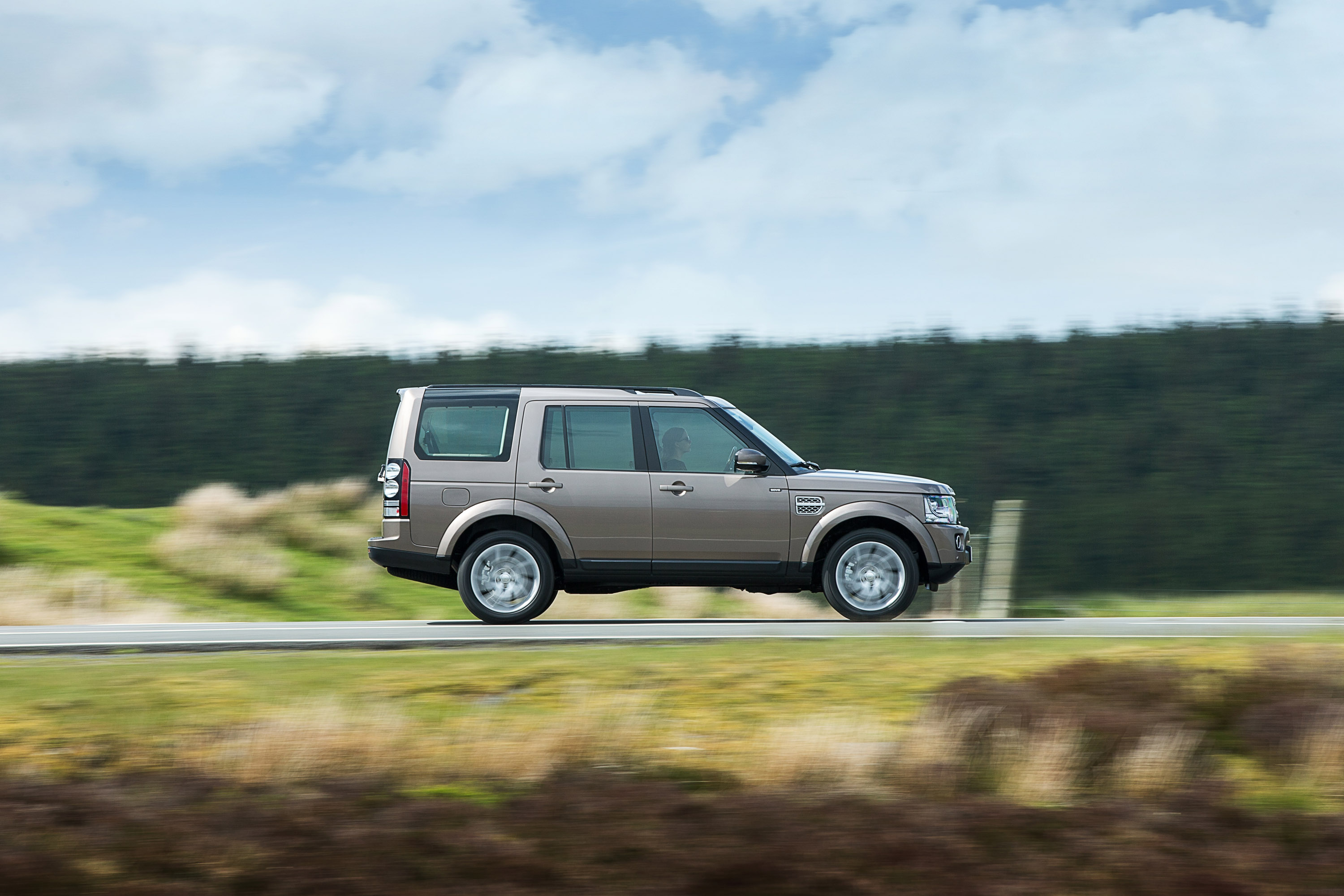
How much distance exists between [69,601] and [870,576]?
8.46 m

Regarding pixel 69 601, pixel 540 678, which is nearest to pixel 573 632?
pixel 540 678

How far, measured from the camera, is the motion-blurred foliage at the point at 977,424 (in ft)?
57.5

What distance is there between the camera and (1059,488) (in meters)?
18.1

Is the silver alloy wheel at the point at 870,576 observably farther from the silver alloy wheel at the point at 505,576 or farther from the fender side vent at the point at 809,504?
the silver alloy wheel at the point at 505,576

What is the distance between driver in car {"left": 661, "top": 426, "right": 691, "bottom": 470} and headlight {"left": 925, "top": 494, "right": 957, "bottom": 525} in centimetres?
203

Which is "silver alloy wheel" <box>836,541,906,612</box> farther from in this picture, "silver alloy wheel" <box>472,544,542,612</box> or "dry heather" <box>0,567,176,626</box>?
"dry heather" <box>0,567,176,626</box>

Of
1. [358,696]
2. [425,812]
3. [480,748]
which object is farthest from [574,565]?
[425,812]

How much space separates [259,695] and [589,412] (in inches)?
182

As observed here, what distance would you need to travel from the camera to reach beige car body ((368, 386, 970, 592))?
11.4 metres

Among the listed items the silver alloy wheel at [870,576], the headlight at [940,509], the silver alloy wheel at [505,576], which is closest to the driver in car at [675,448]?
the silver alloy wheel at [505,576]

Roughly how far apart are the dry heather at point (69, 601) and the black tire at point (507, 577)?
4826 mm

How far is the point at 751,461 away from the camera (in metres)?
11.3

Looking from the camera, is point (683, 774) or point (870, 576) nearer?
point (683, 774)

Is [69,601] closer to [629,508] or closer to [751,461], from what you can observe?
[629,508]
